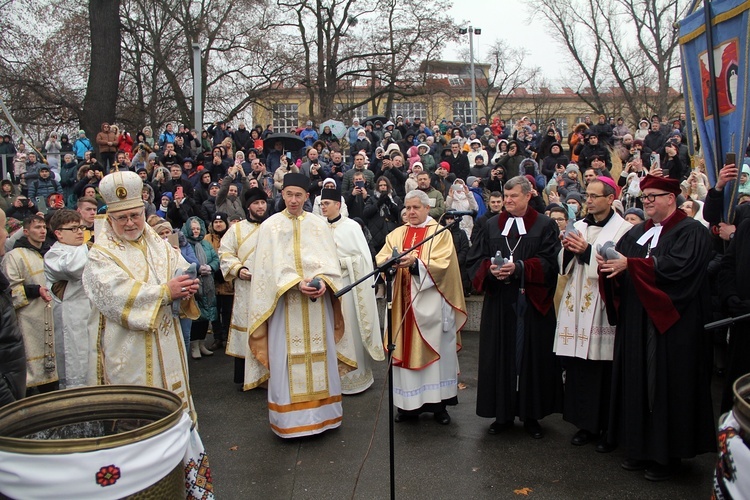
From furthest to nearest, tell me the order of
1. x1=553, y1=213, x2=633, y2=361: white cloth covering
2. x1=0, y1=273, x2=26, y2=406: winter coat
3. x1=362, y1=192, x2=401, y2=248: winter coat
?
x1=362, y1=192, x2=401, y2=248: winter coat
x1=553, y1=213, x2=633, y2=361: white cloth covering
x1=0, y1=273, x2=26, y2=406: winter coat

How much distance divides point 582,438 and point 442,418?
1.22 meters

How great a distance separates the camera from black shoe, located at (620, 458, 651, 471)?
4.71 metres

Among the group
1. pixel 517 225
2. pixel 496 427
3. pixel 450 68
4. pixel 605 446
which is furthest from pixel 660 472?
pixel 450 68

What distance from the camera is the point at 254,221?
7207 millimetres

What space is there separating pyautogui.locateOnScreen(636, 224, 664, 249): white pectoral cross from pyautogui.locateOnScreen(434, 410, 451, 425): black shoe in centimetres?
228

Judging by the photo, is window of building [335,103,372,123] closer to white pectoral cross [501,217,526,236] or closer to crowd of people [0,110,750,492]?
crowd of people [0,110,750,492]

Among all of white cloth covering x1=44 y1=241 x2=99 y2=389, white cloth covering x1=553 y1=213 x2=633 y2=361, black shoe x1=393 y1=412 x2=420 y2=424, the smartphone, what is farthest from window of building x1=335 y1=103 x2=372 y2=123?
white cloth covering x1=553 y1=213 x2=633 y2=361

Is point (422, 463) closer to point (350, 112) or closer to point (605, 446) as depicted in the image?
point (605, 446)

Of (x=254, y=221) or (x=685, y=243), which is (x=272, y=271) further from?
(x=685, y=243)

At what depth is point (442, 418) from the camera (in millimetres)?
5832

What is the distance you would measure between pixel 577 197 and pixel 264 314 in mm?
6549

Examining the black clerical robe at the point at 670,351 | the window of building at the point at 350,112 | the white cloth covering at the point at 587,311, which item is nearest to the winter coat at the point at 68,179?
the white cloth covering at the point at 587,311

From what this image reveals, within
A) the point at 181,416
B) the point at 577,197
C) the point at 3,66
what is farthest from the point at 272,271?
the point at 3,66

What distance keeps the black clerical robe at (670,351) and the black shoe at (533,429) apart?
887 mm
